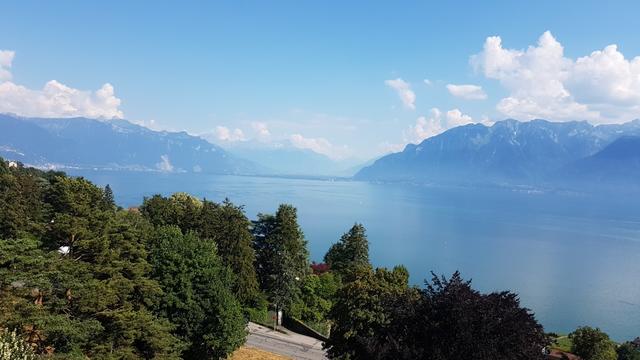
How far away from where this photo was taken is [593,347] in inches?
1559

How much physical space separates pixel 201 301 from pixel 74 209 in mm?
7287

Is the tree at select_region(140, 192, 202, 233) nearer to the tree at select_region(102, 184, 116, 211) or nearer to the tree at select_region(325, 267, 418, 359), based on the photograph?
the tree at select_region(102, 184, 116, 211)

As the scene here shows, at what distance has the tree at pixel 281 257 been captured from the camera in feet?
127

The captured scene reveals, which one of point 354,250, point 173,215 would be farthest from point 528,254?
point 173,215

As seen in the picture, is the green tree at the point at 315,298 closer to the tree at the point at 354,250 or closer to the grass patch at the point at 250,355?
the tree at the point at 354,250

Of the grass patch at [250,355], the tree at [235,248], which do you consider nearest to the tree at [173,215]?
the tree at [235,248]

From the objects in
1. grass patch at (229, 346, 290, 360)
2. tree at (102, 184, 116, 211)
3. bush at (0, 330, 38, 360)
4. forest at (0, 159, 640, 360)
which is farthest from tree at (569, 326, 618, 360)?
tree at (102, 184, 116, 211)

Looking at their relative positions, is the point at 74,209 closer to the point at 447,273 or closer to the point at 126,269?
the point at 126,269

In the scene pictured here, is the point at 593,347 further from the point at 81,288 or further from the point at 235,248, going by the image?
the point at 81,288

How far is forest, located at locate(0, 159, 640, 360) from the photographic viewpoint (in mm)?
15055

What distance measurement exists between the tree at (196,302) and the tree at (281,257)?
13905 mm

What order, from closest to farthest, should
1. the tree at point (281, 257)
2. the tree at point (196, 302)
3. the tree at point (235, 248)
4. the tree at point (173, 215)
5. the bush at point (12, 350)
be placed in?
the bush at point (12, 350), the tree at point (196, 302), the tree at point (235, 248), the tree at point (173, 215), the tree at point (281, 257)

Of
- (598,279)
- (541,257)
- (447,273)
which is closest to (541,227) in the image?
(541,257)

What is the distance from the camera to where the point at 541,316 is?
66188mm
